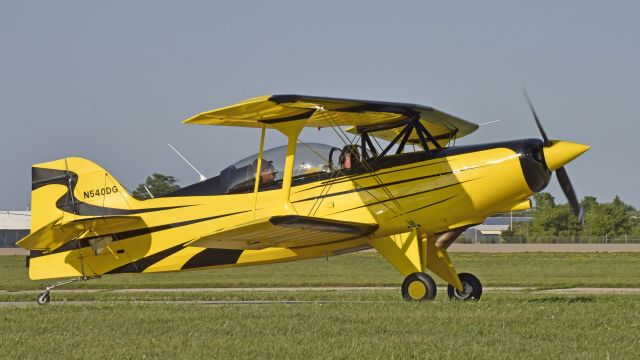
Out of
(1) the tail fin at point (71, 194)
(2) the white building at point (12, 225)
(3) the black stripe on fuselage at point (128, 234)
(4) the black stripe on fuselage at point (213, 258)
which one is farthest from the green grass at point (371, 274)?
(2) the white building at point (12, 225)

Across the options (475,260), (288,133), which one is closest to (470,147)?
→ (288,133)

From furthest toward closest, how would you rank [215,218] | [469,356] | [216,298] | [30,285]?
1. [30,285]
2. [216,298]
3. [215,218]
4. [469,356]

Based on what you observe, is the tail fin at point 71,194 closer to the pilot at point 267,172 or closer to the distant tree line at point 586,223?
the pilot at point 267,172

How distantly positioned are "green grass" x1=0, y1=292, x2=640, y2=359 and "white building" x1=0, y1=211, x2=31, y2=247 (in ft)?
285

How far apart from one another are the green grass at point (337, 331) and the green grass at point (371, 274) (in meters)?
13.6

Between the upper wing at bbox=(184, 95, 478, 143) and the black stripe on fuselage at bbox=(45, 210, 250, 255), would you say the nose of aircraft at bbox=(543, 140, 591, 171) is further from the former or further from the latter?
the black stripe on fuselage at bbox=(45, 210, 250, 255)

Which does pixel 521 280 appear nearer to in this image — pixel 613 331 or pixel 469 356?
pixel 613 331

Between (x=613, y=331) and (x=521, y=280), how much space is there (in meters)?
18.6

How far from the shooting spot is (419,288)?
49.1 feet

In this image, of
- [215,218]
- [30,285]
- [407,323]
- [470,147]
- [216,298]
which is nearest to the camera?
[407,323]

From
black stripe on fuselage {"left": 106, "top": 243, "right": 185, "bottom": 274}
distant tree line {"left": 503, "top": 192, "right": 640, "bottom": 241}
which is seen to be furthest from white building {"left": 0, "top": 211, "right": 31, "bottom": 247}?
black stripe on fuselage {"left": 106, "top": 243, "right": 185, "bottom": 274}

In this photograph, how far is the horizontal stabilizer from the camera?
17234 millimetres

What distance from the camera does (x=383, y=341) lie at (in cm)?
1000

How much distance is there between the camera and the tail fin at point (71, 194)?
17.8 metres
